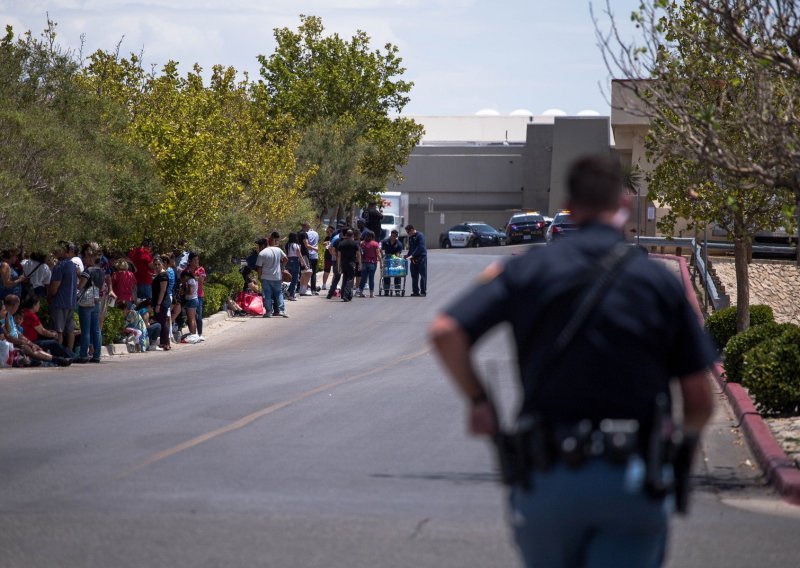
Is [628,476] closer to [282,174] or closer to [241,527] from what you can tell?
[241,527]

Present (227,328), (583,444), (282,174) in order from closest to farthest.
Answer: (583,444) < (227,328) < (282,174)

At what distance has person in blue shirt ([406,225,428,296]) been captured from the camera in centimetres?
3322

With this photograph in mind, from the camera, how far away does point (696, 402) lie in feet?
13.8

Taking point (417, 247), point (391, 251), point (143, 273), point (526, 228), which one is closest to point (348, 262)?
point (391, 251)

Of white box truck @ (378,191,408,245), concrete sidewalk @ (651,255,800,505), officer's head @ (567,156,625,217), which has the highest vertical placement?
officer's head @ (567,156,625,217)

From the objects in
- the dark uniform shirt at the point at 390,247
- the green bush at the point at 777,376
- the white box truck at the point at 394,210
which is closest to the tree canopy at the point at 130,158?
the dark uniform shirt at the point at 390,247

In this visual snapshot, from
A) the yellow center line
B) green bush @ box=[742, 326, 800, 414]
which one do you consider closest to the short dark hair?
the yellow center line

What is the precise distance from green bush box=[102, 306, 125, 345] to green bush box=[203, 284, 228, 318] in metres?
5.44

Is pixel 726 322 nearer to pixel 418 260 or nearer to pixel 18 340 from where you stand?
pixel 18 340

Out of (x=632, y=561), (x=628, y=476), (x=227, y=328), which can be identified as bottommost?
(x=227, y=328)

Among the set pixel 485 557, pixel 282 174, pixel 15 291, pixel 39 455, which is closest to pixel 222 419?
pixel 39 455

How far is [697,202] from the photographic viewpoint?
23875mm

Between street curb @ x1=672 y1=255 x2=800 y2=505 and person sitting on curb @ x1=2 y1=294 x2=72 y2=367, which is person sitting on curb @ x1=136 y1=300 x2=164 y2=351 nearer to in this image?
person sitting on curb @ x1=2 y1=294 x2=72 y2=367

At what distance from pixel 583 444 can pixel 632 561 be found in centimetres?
40
